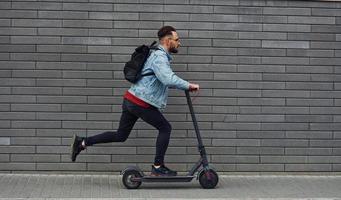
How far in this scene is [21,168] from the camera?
886cm

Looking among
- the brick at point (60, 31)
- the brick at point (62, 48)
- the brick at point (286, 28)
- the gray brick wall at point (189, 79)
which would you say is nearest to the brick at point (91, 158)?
the gray brick wall at point (189, 79)

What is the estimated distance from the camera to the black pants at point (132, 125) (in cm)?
806

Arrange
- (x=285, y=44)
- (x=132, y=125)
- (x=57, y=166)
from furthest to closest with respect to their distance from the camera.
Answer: (x=285, y=44), (x=57, y=166), (x=132, y=125)

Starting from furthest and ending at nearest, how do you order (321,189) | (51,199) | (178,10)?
(178,10) < (321,189) < (51,199)

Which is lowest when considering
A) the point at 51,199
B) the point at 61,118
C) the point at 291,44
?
the point at 51,199

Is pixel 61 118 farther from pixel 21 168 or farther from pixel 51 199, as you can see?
pixel 51 199

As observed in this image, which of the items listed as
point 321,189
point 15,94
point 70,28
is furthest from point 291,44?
point 15,94

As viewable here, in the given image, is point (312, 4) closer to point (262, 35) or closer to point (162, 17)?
point (262, 35)

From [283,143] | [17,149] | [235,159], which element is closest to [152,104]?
[235,159]

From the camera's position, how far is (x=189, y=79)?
29.4 ft

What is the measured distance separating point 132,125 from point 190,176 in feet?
3.01

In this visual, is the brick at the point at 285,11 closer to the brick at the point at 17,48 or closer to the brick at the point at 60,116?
the brick at the point at 60,116

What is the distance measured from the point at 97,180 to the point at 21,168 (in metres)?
1.01

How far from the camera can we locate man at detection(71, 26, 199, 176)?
8023 millimetres
